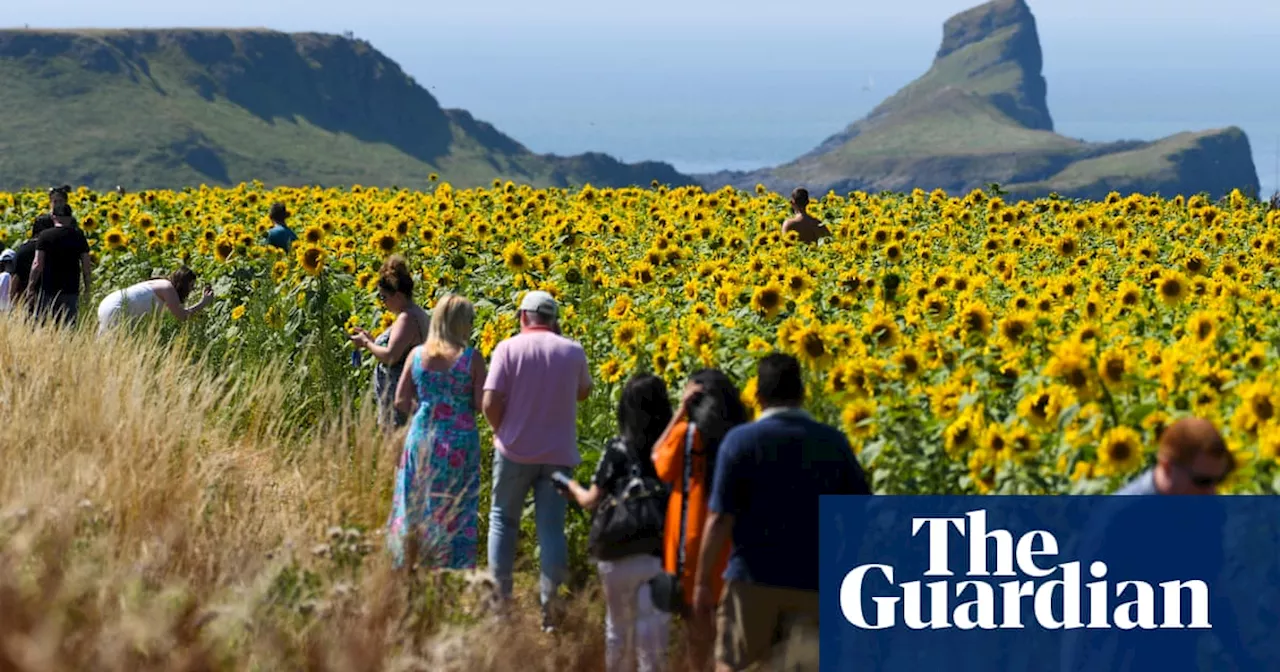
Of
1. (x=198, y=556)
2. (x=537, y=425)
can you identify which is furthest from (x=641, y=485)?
(x=198, y=556)

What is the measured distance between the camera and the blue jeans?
9102mm

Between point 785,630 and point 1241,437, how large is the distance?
1.87 meters

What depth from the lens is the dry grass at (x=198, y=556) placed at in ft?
21.1

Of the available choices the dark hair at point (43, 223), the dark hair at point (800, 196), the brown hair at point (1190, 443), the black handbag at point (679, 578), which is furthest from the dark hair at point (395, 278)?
the dark hair at point (43, 223)

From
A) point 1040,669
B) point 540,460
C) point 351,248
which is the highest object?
point 351,248

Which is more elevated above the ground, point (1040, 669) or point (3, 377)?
point (3, 377)

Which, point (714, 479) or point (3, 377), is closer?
point (714, 479)

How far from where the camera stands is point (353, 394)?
13781 millimetres

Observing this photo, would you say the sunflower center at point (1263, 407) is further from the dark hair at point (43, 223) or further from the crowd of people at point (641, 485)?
the dark hair at point (43, 223)

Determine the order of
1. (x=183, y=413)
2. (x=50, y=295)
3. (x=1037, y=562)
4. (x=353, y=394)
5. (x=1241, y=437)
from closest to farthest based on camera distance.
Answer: (x=1241, y=437), (x=1037, y=562), (x=183, y=413), (x=353, y=394), (x=50, y=295)

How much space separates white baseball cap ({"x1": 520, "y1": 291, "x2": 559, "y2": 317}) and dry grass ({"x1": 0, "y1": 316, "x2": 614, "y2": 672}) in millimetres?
1362

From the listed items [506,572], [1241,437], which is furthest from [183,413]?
[1241,437]

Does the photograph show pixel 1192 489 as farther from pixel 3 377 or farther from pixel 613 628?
pixel 3 377

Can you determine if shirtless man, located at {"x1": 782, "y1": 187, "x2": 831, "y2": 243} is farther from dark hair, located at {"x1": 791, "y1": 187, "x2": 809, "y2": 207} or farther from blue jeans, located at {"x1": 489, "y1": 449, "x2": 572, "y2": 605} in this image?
blue jeans, located at {"x1": 489, "y1": 449, "x2": 572, "y2": 605}
